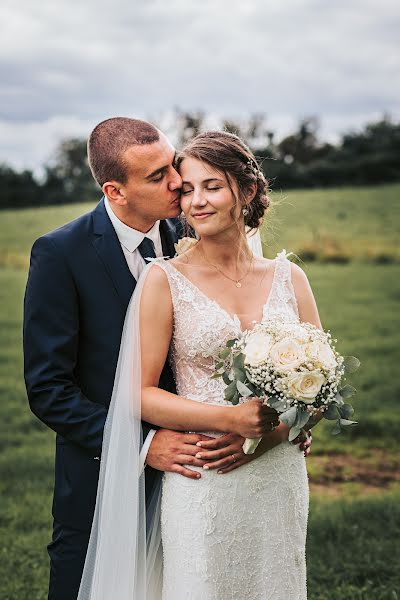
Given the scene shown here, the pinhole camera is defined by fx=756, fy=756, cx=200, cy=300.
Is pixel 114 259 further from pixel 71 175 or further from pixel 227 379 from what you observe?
pixel 71 175

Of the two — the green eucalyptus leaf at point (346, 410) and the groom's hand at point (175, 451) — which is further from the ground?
the green eucalyptus leaf at point (346, 410)

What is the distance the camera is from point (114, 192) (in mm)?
3613

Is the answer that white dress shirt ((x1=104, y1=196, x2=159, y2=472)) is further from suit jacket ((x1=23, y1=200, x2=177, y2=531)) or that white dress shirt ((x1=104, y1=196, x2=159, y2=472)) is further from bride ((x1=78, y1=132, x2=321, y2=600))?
bride ((x1=78, y1=132, x2=321, y2=600))

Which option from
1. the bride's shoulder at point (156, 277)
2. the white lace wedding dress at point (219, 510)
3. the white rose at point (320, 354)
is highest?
the bride's shoulder at point (156, 277)

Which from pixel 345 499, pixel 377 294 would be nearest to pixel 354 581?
pixel 345 499

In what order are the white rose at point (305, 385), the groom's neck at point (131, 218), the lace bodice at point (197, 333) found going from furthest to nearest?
1. the groom's neck at point (131, 218)
2. the lace bodice at point (197, 333)
3. the white rose at point (305, 385)

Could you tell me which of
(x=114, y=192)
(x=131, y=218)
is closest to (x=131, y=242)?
(x=131, y=218)

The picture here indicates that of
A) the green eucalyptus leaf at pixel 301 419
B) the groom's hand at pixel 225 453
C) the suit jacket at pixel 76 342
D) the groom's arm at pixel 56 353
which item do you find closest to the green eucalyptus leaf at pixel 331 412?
the green eucalyptus leaf at pixel 301 419

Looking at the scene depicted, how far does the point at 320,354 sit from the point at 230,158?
101cm

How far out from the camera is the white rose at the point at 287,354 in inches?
112

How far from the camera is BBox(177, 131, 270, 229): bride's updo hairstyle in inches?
132

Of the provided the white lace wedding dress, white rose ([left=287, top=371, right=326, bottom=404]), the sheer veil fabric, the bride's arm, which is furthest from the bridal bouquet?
the sheer veil fabric

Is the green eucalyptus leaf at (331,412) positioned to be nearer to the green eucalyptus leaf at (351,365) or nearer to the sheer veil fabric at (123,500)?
the green eucalyptus leaf at (351,365)

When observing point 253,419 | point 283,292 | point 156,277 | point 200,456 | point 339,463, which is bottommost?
point 339,463
